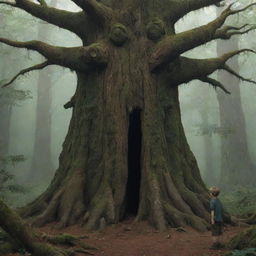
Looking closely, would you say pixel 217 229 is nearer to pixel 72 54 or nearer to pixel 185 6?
pixel 72 54

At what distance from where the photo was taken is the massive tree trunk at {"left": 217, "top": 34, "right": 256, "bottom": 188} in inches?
799

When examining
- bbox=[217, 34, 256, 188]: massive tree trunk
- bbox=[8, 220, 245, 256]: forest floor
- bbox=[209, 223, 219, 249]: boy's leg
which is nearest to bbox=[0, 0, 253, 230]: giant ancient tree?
bbox=[8, 220, 245, 256]: forest floor

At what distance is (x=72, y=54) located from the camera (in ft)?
34.0

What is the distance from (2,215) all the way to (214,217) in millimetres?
3958

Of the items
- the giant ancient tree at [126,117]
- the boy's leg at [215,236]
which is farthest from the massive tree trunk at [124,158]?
the boy's leg at [215,236]

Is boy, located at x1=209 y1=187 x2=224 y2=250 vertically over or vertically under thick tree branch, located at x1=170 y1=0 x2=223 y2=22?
under

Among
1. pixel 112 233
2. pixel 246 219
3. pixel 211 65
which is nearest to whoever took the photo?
pixel 112 233

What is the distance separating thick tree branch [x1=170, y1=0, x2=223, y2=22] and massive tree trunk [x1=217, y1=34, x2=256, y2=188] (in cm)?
820

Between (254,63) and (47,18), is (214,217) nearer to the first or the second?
(47,18)

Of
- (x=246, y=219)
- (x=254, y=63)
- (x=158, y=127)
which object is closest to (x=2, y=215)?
(x=158, y=127)

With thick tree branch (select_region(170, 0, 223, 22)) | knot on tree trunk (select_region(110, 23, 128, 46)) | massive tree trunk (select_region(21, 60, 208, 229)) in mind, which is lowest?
massive tree trunk (select_region(21, 60, 208, 229))

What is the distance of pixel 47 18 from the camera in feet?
35.7

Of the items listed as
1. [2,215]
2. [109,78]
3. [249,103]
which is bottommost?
[2,215]

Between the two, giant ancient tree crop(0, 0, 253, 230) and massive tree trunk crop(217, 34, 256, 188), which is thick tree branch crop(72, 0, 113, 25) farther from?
massive tree trunk crop(217, 34, 256, 188)
